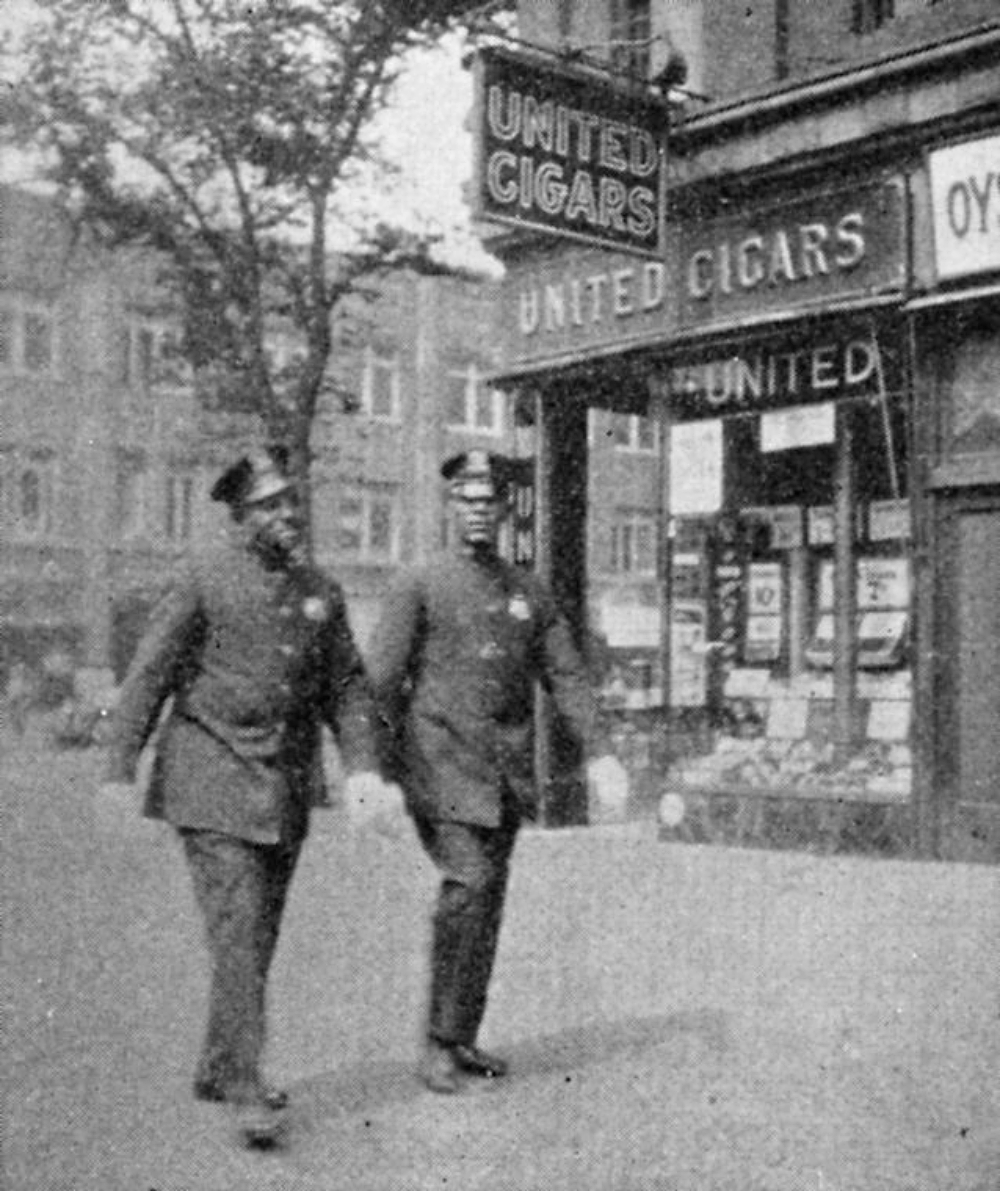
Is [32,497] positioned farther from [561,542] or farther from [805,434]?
[805,434]

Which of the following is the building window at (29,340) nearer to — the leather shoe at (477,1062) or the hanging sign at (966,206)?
the hanging sign at (966,206)

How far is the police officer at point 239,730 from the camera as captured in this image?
19.0 ft

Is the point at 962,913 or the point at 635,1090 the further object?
the point at 962,913

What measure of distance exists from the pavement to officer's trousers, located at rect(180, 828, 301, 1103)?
0.64 feet

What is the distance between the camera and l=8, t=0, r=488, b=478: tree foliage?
17297 millimetres

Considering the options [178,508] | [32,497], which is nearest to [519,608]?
[32,497]

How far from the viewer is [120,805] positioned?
5859 mm

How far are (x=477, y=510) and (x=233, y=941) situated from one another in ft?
5.26

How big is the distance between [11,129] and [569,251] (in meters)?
6.10

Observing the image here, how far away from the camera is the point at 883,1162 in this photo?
5379 millimetres

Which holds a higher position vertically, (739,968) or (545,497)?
(545,497)

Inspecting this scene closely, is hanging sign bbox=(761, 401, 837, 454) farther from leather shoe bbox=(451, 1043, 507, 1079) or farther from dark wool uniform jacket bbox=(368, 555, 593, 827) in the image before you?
leather shoe bbox=(451, 1043, 507, 1079)

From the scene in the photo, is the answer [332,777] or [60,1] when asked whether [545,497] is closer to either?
[60,1]

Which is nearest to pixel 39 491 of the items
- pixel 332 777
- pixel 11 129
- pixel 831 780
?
pixel 332 777
